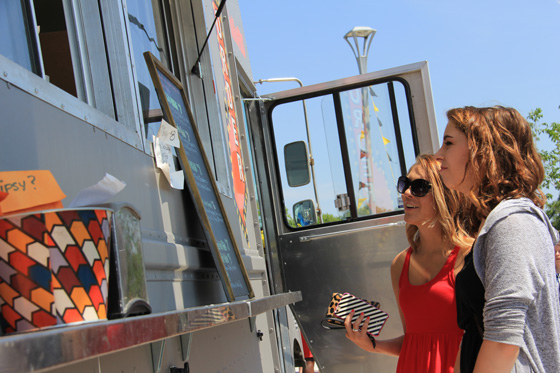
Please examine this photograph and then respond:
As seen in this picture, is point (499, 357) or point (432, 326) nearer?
point (499, 357)

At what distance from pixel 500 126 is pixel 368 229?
10.7 ft

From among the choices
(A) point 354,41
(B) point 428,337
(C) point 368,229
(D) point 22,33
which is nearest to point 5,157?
(D) point 22,33

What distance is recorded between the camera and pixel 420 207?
9.40ft

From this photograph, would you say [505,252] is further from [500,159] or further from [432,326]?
[432,326]

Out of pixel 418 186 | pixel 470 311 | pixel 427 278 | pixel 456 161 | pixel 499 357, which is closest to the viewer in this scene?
pixel 499 357

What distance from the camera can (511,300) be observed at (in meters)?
1.46

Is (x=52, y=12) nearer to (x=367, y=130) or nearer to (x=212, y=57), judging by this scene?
(x=212, y=57)

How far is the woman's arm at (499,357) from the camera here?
1468 mm

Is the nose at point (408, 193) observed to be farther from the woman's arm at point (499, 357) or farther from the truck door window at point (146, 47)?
the woman's arm at point (499, 357)

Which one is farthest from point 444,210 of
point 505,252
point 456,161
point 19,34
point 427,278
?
point 19,34

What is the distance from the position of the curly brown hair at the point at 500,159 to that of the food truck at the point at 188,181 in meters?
0.79

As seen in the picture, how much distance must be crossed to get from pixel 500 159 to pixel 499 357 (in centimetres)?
52

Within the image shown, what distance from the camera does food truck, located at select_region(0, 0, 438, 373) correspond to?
1214mm

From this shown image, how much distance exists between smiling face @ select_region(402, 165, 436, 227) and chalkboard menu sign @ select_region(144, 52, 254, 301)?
814 mm
